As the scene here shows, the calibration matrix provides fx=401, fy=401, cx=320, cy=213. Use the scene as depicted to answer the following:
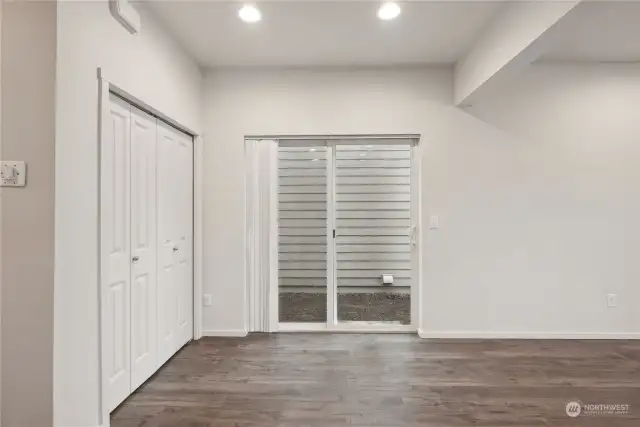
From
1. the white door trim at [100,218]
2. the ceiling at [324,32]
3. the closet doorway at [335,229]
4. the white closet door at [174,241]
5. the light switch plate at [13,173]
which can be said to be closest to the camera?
the light switch plate at [13,173]

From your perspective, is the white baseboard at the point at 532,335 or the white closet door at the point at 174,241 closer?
the white closet door at the point at 174,241

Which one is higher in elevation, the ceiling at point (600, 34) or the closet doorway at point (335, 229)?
the ceiling at point (600, 34)

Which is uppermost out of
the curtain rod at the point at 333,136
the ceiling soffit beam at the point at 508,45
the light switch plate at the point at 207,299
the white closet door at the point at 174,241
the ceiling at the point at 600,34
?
the ceiling at the point at 600,34

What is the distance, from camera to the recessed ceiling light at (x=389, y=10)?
2.72 meters

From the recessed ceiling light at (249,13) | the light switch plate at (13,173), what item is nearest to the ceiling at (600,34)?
the recessed ceiling light at (249,13)

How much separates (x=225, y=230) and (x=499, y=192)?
2.73 meters

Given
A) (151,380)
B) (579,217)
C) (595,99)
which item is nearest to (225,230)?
(151,380)

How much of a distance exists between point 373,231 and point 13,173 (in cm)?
357

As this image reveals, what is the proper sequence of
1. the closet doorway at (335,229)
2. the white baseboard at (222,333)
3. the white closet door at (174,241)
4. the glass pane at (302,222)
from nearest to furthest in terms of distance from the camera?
the white closet door at (174,241), the white baseboard at (222,333), the closet doorway at (335,229), the glass pane at (302,222)

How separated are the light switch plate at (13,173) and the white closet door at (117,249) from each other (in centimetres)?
41

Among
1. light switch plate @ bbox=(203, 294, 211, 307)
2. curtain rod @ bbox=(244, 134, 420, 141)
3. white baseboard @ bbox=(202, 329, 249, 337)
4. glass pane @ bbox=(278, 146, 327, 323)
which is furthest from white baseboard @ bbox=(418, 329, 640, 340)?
light switch plate @ bbox=(203, 294, 211, 307)

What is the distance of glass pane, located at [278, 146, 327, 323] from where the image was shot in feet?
14.1

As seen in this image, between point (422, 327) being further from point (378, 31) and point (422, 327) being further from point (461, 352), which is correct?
point (378, 31)

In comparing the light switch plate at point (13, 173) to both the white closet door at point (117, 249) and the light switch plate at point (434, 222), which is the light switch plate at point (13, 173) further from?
the light switch plate at point (434, 222)
